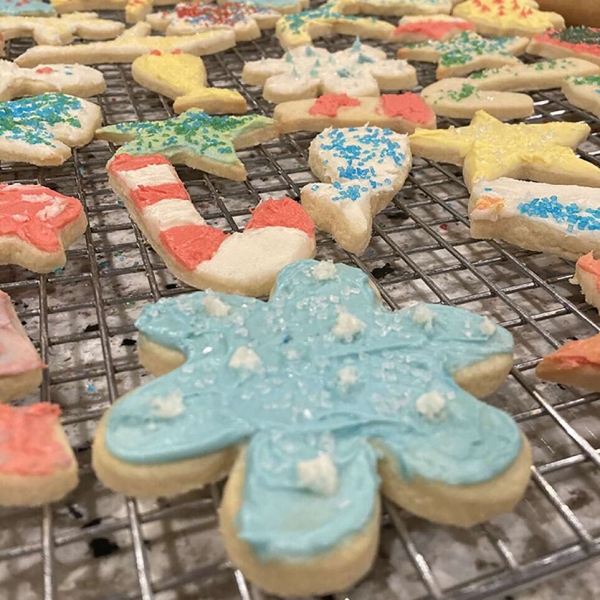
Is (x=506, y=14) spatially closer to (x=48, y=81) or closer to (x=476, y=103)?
(x=476, y=103)

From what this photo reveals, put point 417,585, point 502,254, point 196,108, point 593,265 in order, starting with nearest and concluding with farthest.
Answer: point 417,585 → point 593,265 → point 502,254 → point 196,108

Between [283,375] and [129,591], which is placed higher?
[283,375]

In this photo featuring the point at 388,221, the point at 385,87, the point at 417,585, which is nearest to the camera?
the point at 417,585

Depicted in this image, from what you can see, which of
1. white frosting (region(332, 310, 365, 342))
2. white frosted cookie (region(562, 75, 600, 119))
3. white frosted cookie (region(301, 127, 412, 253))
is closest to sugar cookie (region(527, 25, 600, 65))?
white frosted cookie (region(562, 75, 600, 119))

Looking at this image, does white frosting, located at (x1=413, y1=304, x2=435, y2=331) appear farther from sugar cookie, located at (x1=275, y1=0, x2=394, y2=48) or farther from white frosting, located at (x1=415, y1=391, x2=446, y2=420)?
sugar cookie, located at (x1=275, y1=0, x2=394, y2=48)

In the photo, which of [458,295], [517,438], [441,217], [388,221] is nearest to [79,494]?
[517,438]

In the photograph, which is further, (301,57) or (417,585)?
(301,57)

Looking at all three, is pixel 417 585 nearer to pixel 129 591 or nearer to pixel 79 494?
pixel 129 591

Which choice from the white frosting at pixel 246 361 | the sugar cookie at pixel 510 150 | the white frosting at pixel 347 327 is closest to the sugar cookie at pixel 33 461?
the white frosting at pixel 246 361
